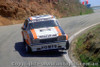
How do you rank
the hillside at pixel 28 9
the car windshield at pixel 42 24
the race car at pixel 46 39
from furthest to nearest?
the hillside at pixel 28 9
the car windshield at pixel 42 24
the race car at pixel 46 39

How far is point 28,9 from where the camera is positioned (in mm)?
32875

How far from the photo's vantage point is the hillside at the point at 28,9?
101ft

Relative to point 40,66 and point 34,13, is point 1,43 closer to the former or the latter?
point 40,66

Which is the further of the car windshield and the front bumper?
the car windshield

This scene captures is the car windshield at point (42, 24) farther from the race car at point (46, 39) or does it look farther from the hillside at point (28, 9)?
the hillside at point (28, 9)

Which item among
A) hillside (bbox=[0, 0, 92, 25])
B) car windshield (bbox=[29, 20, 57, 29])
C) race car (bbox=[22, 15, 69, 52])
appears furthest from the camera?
hillside (bbox=[0, 0, 92, 25])

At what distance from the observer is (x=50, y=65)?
8914 mm

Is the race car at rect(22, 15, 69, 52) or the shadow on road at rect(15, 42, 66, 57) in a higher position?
the race car at rect(22, 15, 69, 52)

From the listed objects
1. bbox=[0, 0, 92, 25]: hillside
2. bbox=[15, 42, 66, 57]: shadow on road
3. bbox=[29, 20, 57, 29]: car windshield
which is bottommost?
bbox=[0, 0, 92, 25]: hillside

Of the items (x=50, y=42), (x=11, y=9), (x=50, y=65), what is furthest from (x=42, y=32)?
(x=11, y=9)

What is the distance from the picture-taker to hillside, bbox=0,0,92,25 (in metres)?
30.8

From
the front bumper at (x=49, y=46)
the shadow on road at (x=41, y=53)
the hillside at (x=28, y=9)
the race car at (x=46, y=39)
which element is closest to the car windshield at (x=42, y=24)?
the race car at (x=46, y=39)

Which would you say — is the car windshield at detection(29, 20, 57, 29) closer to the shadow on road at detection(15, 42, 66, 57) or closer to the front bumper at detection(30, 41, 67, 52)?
the shadow on road at detection(15, 42, 66, 57)

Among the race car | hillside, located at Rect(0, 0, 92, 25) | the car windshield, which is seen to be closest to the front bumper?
the race car
